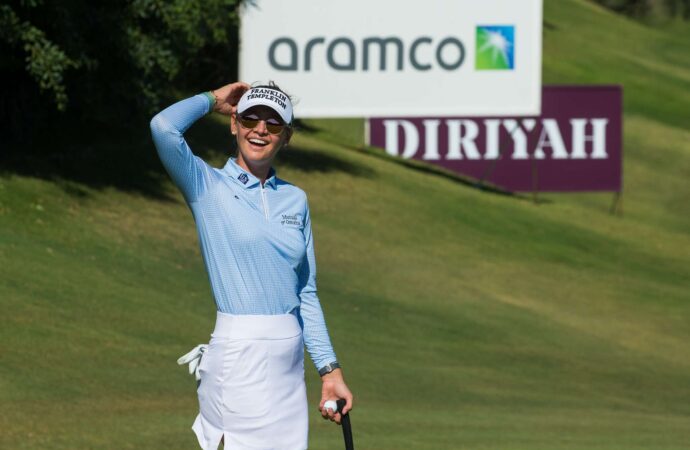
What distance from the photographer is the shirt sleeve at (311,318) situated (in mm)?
5941

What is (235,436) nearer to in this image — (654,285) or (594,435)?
(594,435)

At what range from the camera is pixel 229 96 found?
609cm

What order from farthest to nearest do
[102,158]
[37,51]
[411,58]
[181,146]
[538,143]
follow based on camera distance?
[538,143] < [411,58] < [102,158] < [37,51] < [181,146]

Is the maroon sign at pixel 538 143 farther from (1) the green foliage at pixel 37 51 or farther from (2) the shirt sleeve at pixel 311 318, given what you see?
(2) the shirt sleeve at pixel 311 318

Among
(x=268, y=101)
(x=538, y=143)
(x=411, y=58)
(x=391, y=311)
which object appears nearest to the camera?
(x=268, y=101)

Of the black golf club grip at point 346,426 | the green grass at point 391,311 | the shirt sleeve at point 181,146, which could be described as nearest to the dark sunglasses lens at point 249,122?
the shirt sleeve at point 181,146

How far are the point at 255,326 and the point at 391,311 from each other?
1612 cm

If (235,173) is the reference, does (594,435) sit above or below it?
below

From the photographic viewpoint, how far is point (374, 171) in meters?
32.6

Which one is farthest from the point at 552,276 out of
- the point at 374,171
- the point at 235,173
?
the point at 235,173

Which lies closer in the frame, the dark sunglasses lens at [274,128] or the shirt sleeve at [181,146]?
the shirt sleeve at [181,146]

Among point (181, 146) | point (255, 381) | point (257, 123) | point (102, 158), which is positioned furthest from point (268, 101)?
point (102, 158)

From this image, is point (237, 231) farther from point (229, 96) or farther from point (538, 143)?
point (538, 143)

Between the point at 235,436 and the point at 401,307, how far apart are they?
1651 centimetres
